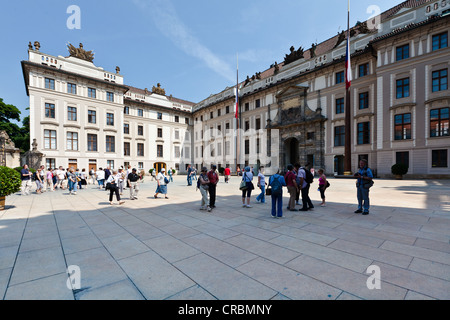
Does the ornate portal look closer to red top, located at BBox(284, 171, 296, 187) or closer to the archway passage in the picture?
the archway passage

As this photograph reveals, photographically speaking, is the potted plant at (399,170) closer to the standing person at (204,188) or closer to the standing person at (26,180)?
the standing person at (204,188)

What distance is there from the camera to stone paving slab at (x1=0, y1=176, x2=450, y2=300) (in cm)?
276

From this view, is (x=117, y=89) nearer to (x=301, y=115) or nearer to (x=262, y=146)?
(x=262, y=146)

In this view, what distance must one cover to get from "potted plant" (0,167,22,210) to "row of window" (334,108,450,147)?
97.4 ft

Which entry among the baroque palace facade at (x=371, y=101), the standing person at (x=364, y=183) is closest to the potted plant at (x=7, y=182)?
the standing person at (x=364, y=183)

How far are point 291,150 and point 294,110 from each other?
678cm

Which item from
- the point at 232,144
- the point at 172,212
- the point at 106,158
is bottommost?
the point at 172,212

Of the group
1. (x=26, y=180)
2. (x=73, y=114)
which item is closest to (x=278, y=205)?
(x=26, y=180)

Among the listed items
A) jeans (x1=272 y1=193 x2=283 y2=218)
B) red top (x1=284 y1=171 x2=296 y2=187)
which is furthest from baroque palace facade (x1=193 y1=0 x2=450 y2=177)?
jeans (x1=272 y1=193 x2=283 y2=218)

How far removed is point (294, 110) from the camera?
30.9m

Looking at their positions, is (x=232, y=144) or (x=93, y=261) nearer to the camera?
(x=93, y=261)

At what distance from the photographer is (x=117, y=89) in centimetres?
3547
